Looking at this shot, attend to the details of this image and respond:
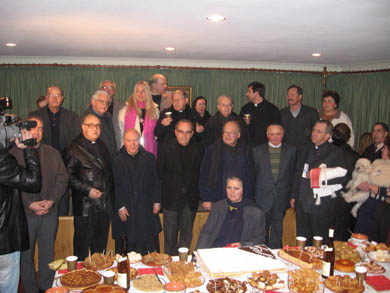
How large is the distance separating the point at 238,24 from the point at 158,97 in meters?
1.73

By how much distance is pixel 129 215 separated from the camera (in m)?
3.90

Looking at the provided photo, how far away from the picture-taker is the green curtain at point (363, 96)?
736 centimetres

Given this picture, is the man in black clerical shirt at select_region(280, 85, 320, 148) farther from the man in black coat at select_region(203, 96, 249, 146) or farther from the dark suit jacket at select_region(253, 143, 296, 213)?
the dark suit jacket at select_region(253, 143, 296, 213)

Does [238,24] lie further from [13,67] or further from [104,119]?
[13,67]

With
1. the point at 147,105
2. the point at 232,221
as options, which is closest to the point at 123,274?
the point at 232,221

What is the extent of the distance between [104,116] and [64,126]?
23.2 inches

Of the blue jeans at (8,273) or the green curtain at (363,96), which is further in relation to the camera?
the green curtain at (363,96)

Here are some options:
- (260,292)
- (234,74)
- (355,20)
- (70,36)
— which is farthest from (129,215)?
(234,74)

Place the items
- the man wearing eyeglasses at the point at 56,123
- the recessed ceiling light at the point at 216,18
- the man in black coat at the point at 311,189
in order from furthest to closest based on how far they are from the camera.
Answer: the man wearing eyeglasses at the point at 56,123, the man in black coat at the point at 311,189, the recessed ceiling light at the point at 216,18

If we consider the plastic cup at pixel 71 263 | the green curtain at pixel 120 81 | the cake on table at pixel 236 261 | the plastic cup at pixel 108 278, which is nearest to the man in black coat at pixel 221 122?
the cake on table at pixel 236 261

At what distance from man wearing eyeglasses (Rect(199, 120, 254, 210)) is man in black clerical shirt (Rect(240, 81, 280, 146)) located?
1038 millimetres

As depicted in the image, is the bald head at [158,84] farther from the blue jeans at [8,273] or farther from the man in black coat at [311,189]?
the blue jeans at [8,273]

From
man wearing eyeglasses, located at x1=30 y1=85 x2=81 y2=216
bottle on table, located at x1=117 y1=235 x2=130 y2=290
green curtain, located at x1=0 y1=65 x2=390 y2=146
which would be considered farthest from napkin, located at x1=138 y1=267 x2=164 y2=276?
green curtain, located at x1=0 y1=65 x2=390 y2=146

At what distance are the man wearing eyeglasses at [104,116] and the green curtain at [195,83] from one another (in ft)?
11.8
